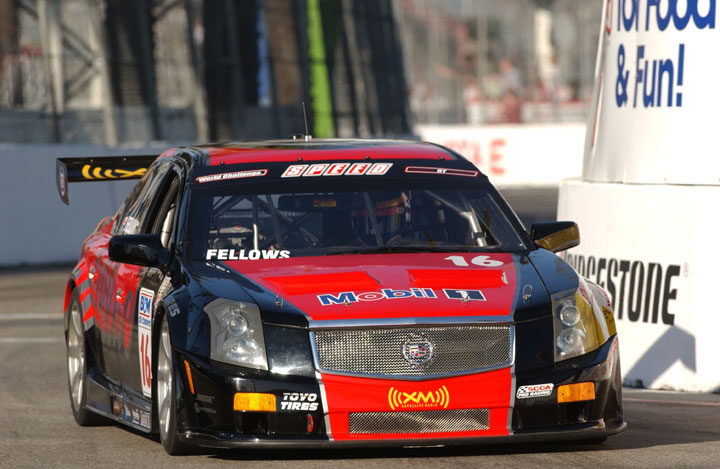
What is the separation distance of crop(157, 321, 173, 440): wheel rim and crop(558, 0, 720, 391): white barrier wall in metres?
4.13

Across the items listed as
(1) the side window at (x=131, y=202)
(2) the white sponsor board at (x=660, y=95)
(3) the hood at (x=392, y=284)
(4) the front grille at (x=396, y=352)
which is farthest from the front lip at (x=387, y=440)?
(2) the white sponsor board at (x=660, y=95)

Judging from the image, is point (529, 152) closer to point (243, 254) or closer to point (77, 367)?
point (77, 367)

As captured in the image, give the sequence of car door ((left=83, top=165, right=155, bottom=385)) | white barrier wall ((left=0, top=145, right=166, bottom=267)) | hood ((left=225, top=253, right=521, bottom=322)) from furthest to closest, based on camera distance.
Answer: white barrier wall ((left=0, top=145, right=166, bottom=267)), car door ((left=83, top=165, right=155, bottom=385)), hood ((left=225, top=253, right=521, bottom=322))

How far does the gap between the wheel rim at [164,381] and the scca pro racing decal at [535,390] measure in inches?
60.5

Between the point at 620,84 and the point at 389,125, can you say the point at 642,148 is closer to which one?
the point at 620,84

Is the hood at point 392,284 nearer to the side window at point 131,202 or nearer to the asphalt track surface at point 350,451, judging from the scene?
the asphalt track surface at point 350,451

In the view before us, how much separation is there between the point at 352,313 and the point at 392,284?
0.33 metres

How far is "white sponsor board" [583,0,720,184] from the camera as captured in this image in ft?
35.4

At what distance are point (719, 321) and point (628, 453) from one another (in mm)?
3183

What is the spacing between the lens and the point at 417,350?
687 centimetres

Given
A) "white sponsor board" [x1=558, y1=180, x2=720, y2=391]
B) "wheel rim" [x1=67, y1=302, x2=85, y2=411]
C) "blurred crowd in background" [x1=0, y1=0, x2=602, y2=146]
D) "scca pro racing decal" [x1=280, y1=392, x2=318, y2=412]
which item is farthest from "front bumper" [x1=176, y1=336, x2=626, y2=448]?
"blurred crowd in background" [x1=0, y1=0, x2=602, y2=146]

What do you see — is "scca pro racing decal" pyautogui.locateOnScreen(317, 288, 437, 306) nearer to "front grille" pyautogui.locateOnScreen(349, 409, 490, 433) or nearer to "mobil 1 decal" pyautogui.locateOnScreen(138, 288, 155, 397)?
"front grille" pyautogui.locateOnScreen(349, 409, 490, 433)

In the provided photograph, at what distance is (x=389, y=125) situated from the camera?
42.0 m

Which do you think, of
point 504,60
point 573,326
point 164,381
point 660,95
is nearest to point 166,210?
point 164,381
